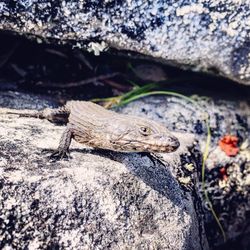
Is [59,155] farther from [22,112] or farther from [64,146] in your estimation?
[22,112]

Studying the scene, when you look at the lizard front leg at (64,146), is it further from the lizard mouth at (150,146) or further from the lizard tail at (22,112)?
the lizard tail at (22,112)

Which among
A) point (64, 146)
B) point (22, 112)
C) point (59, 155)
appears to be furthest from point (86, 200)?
point (22, 112)

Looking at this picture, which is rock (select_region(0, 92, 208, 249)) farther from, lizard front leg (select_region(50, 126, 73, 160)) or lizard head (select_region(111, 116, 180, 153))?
lizard head (select_region(111, 116, 180, 153))

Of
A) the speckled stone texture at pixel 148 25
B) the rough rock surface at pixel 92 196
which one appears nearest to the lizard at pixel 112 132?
the rough rock surface at pixel 92 196

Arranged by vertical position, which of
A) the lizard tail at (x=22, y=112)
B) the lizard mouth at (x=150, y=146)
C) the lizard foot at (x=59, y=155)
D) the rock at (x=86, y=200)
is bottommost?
the rock at (x=86, y=200)

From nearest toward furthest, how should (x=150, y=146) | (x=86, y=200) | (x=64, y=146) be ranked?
(x=86, y=200), (x=150, y=146), (x=64, y=146)

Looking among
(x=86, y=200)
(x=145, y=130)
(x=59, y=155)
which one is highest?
(x=145, y=130)

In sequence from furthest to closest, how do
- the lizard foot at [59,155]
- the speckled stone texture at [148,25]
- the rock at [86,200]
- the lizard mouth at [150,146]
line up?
the speckled stone texture at [148,25], the lizard foot at [59,155], the lizard mouth at [150,146], the rock at [86,200]
